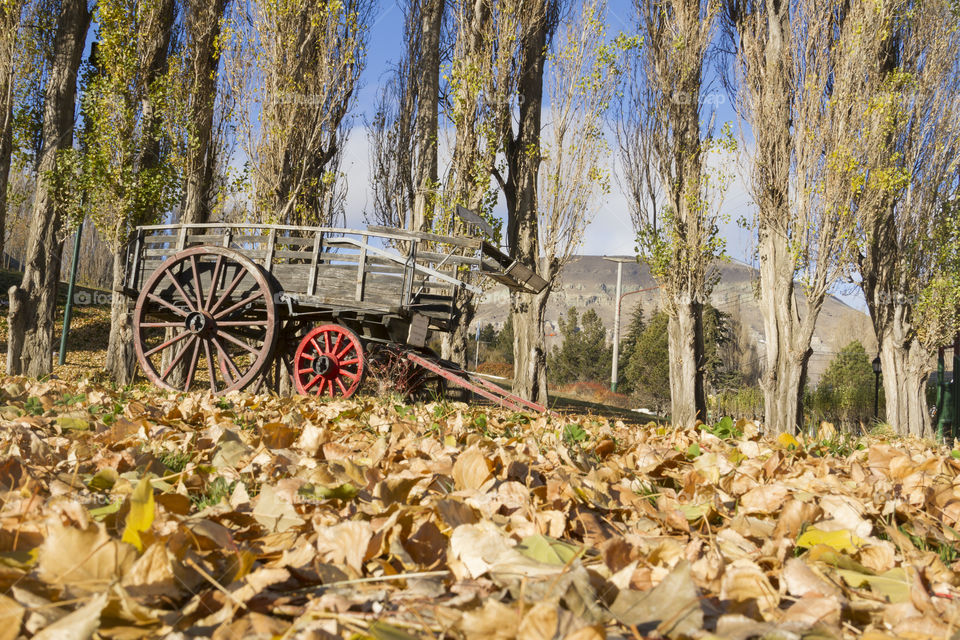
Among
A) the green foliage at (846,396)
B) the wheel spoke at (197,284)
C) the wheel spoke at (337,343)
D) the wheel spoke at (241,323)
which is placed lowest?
the green foliage at (846,396)

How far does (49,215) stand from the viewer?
43.5 ft

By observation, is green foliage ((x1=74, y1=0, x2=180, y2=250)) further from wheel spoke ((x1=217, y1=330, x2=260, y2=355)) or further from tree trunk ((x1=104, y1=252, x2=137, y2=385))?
wheel spoke ((x1=217, y1=330, x2=260, y2=355))

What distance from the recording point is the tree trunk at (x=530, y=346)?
13.0 metres

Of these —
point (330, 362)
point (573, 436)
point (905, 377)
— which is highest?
point (905, 377)

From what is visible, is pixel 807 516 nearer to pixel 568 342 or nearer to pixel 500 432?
pixel 500 432

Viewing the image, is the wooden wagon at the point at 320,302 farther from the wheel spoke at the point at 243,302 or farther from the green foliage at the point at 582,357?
the green foliage at the point at 582,357

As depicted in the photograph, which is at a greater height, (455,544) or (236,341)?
(236,341)

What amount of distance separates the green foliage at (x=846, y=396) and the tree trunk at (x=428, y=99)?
16.6 m

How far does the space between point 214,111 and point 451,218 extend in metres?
5.25

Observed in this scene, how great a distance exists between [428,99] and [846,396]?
75.3 feet

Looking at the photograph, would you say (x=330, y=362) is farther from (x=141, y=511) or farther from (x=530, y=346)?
(x=530, y=346)

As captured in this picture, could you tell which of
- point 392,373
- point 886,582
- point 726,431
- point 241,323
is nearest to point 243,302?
point 241,323

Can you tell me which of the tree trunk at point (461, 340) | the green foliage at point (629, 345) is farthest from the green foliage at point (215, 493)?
the green foliage at point (629, 345)

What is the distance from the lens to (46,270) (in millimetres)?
13117
